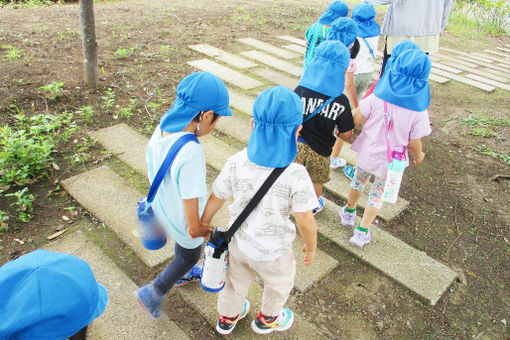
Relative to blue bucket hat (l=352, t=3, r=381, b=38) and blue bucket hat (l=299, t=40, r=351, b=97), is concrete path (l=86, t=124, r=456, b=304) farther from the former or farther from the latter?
blue bucket hat (l=352, t=3, r=381, b=38)

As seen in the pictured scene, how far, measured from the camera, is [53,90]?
13.5 feet

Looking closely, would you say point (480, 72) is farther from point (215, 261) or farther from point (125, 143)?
point (215, 261)

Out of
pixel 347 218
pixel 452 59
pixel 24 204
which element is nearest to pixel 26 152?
pixel 24 204

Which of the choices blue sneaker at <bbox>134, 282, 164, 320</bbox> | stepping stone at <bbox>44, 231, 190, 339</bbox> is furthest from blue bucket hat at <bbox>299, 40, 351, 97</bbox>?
stepping stone at <bbox>44, 231, 190, 339</bbox>

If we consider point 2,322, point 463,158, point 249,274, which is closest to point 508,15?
point 463,158

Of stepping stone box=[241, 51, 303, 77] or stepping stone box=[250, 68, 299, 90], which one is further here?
stepping stone box=[241, 51, 303, 77]

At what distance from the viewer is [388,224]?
3150 mm

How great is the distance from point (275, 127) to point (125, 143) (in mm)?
2717

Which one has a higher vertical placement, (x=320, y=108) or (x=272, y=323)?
(x=320, y=108)

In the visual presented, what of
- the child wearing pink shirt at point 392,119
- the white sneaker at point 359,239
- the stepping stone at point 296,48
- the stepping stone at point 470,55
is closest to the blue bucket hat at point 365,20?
the child wearing pink shirt at point 392,119

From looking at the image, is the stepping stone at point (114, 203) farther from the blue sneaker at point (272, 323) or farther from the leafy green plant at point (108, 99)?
the leafy green plant at point (108, 99)

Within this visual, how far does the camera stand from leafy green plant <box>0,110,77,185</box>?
117 inches

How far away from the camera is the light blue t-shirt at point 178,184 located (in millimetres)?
1593

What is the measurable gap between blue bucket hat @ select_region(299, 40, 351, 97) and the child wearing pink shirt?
32cm
